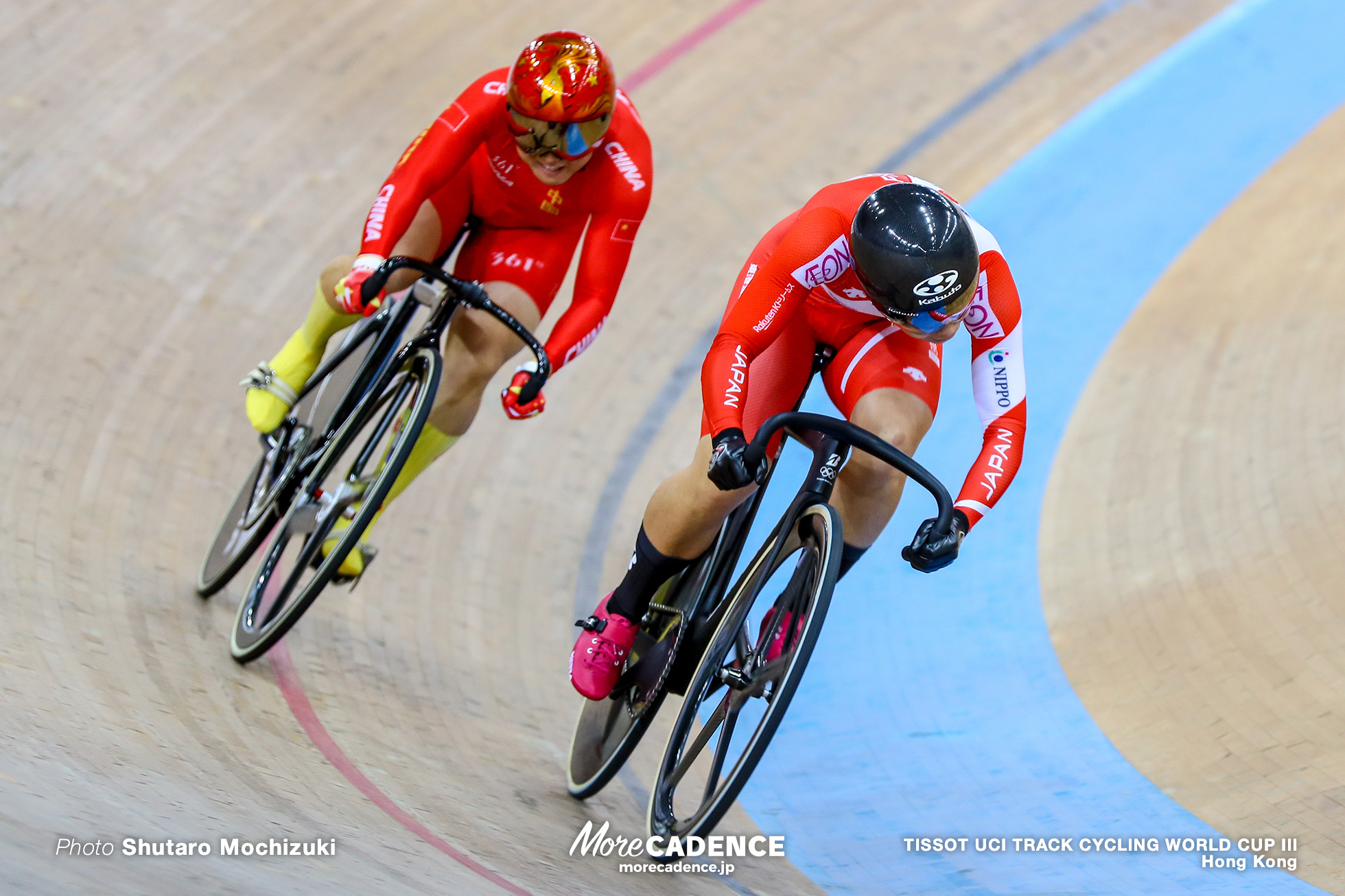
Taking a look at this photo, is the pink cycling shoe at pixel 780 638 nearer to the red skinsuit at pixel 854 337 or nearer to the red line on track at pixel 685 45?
the red skinsuit at pixel 854 337

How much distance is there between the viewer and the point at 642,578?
3096 millimetres

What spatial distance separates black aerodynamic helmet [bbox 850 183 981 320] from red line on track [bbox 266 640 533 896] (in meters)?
1.39

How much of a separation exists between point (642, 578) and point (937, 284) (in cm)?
100

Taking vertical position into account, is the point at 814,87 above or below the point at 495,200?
below

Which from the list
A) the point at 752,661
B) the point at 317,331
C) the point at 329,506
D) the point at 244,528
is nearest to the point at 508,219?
the point at 317,331

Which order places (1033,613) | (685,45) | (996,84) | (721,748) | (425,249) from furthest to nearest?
1. (996,84)
2. (685,45)
3. (1033,613)
4. (425,249)
5. (721,748)

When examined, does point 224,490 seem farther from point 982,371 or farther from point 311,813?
point 982,371

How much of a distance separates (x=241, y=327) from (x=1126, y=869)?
12.1 feet

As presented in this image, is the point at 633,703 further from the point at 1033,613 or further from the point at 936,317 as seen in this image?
the point at 1033,613

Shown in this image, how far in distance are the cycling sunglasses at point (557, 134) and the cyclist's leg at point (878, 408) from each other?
0.83m

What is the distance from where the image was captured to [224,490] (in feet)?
14.8

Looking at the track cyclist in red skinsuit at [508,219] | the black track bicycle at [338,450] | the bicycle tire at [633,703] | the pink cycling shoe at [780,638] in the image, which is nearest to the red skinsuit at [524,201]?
the track cyclist in red skinsuit at [508,219]

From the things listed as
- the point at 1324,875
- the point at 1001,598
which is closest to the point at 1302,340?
the point at 1001,598

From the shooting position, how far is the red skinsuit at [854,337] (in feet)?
9.14
